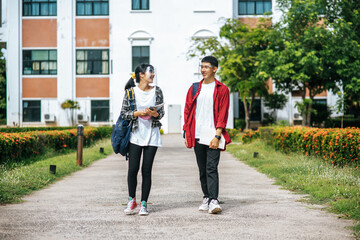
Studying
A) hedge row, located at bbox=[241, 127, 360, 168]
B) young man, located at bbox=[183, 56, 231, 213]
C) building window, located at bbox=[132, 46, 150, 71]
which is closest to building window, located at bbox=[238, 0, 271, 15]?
building window, located at bbox=[132, 46, 150, 71]

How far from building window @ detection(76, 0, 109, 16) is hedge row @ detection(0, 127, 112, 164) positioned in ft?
66.0

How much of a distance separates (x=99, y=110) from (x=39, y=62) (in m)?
5.87

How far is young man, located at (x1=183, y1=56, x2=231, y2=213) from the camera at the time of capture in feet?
19.7

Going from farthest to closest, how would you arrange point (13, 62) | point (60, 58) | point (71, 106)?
point (13, 62)
point (60, 58)
point (71, 106)

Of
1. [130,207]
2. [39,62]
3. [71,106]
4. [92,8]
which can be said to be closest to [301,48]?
[130,207]

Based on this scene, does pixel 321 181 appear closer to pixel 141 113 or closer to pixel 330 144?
pixel 330 144

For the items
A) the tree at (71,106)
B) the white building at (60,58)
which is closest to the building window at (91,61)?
the white building at (60,58)

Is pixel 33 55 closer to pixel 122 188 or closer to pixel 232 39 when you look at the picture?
pixel 232 39

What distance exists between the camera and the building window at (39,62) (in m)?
36.7

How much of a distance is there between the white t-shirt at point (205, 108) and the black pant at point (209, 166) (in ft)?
0.68

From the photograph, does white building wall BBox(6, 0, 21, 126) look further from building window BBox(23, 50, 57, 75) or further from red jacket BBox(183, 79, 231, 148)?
red jacket BBox(183, 79, 231, 148)

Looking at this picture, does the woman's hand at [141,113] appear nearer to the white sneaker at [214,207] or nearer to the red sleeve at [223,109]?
the red sleeve at [223,109]

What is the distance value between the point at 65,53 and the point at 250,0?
14.4 m

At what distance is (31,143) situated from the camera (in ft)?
41.7
